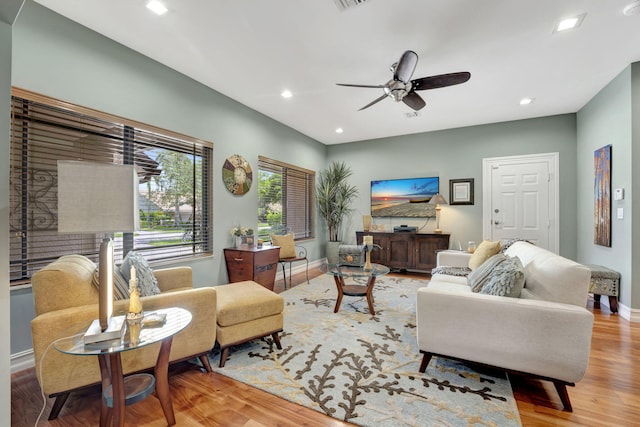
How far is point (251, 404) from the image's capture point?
1675 millimetres

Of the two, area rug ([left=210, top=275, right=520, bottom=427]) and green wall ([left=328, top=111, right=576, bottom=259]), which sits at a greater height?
green wall ([left=328, top=111, right=576, bottom=259])

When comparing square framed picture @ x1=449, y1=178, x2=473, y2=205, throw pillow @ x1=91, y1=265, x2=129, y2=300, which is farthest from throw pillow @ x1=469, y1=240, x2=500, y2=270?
throw pillow @ x1=91, y1=265, x2=129, y2=300

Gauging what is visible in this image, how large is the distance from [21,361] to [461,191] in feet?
20.2

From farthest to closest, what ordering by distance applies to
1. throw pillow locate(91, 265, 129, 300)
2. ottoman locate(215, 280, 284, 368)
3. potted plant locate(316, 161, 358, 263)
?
potted plant locate(316, 161, 358, 263)
ottoman locate(215, 280, 284, 368)
throw pillow locate(91, 265, 129, 300)

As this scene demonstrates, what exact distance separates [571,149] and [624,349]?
347cm

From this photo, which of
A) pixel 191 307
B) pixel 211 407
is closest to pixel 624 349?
pixel 211 407

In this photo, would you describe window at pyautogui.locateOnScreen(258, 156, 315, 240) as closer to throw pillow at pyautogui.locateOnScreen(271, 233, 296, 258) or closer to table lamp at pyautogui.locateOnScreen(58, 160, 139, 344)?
throw pillow at pyautogui.locateOnScreen(271, 233, 296, 258)

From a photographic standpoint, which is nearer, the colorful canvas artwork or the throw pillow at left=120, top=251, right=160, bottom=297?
the throw pillow at left=120, top=251, right=160, bottom=297

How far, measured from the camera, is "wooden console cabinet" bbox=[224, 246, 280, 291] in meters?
3.49

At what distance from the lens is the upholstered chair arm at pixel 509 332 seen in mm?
1547

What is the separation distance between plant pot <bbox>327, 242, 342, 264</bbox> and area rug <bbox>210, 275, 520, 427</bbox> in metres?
2.87

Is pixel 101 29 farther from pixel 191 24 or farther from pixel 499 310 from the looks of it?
pixel 499 310

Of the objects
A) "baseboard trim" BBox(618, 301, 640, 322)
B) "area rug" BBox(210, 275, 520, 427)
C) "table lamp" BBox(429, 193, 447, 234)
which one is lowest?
"area rug" BBox(210, 275, 520, 427)

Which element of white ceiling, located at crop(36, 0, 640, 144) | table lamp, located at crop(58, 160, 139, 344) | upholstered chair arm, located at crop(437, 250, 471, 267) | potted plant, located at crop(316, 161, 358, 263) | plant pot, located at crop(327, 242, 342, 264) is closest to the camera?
table lamp, located at crop(58, 160, 139, 344)
